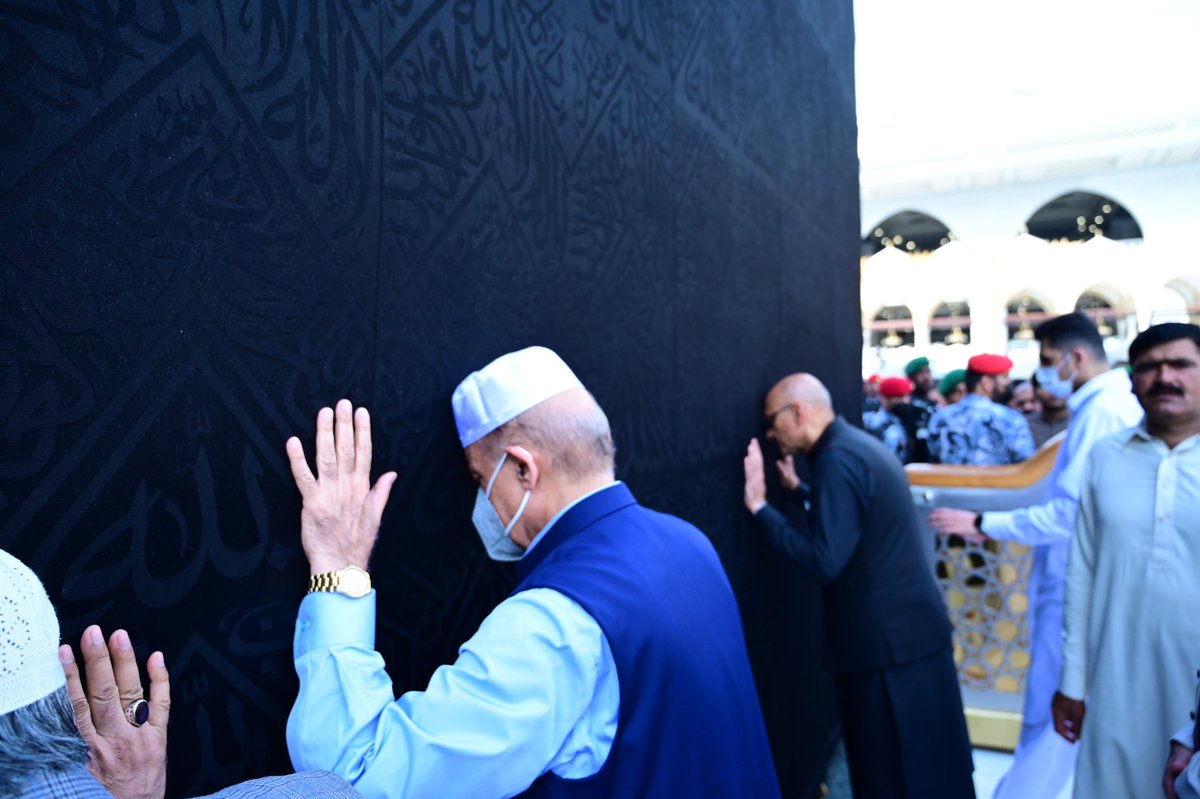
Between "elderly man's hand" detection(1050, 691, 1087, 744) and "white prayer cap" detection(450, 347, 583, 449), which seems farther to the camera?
"elderly man's hand" detection(1050, 691, 1087, 744)

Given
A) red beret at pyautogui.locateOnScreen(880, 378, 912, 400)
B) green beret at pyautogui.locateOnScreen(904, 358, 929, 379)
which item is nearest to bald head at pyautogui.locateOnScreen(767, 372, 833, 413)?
red beret at pyautogui.locateOnScreen(880, 378, 912, 400)

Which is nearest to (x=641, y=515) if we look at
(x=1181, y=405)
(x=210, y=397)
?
(x=210, y=397)

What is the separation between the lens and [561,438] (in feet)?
3.86

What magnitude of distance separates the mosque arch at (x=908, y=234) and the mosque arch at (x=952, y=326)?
5.15ft

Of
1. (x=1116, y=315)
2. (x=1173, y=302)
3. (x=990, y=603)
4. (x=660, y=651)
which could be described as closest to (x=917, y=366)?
(x=990, y=603)

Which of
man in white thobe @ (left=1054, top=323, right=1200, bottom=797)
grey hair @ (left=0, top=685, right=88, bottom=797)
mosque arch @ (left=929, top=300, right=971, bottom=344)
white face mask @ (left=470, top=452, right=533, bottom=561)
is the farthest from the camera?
mosque arch @ (left=929, top=300, right=971, bottom=344)

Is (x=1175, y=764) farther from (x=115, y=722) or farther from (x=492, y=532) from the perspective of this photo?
(x=115, y=722)

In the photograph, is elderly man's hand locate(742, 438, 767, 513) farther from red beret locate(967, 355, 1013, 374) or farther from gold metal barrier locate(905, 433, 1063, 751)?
red beret locate(967, 355, 1013, 374)

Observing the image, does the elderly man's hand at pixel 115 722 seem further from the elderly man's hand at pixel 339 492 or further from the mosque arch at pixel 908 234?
the mosque arch at pixel 908 234

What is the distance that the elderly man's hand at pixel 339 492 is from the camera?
1.02 meters

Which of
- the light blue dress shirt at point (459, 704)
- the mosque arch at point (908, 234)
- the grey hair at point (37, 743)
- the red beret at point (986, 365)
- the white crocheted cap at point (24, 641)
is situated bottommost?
the light blue dress shirt at point (459, 704)

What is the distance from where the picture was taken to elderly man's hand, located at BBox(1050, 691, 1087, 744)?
6.59 feet

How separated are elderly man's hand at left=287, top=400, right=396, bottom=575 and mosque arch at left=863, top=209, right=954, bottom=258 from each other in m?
17.7

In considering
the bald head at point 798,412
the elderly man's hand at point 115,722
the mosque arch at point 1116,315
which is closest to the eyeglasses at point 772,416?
the bald head at point 798,412
